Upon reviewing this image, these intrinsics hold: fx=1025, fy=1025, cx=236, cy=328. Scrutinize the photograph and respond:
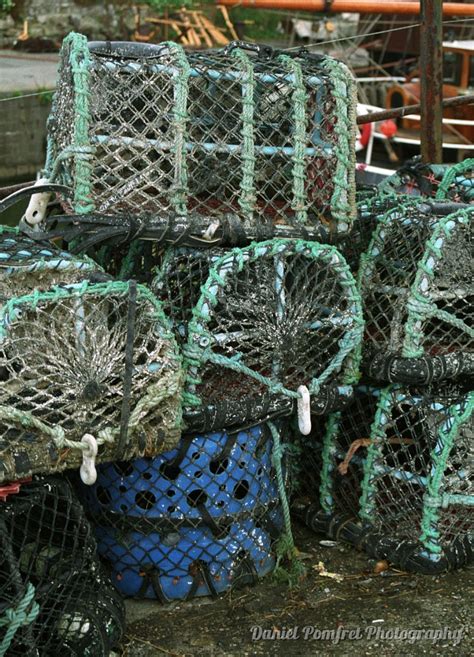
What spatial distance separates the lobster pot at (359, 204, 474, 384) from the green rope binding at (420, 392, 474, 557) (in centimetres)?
12

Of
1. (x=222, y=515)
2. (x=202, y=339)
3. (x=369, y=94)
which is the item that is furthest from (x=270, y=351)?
(x=369, y=94)

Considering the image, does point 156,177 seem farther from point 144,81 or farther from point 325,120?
point 325,120

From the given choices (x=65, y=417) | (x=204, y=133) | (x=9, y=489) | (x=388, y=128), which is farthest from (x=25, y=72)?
(x=9, y=489)

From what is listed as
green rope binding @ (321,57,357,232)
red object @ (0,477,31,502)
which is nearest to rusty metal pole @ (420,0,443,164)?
green rope binding @ (321,57,357,232)

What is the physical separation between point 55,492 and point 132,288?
0.58 meters

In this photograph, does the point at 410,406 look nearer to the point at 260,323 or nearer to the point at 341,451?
the point at 341,451

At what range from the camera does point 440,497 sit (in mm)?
3139

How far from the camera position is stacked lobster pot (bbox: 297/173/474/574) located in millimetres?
3076

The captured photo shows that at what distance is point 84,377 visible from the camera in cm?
257

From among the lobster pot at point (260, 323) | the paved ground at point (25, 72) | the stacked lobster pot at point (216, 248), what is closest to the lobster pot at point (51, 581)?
the stacked lobster pot at point (216, 248)

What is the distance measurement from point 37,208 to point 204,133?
549 mm

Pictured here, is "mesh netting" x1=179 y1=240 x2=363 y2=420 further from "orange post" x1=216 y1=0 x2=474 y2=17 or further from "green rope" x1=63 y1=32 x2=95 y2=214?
"orange post" x1=216 y1=0 x2=474 y2=17

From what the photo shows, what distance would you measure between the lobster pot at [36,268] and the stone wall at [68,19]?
9298 mm

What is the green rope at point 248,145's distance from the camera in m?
2.99
